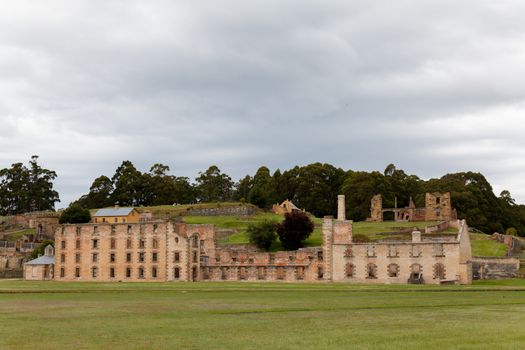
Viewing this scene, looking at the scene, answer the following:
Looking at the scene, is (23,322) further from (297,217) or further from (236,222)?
(236,222)

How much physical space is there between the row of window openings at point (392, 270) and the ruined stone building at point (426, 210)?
38.1m

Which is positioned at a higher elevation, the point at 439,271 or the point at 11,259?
the point at 11,259

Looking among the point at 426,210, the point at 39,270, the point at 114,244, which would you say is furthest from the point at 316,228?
the point at 39,270

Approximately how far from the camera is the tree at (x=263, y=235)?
80375 mm

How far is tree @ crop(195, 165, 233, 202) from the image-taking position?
154 meters

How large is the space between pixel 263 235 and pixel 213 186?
76435 mm

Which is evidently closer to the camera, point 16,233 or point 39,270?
point 39,270

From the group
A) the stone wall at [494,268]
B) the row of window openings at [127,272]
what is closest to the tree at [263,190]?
the row of window openings at [127,272]

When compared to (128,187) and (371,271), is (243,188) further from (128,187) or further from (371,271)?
(371,271)

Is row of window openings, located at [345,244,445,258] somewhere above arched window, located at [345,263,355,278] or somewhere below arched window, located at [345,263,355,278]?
above

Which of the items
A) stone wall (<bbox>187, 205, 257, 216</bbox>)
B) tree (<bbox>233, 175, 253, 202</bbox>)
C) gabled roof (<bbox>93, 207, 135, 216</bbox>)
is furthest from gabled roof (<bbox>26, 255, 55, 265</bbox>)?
tree (<bbox>233, 175, 253, 202</bbox>)

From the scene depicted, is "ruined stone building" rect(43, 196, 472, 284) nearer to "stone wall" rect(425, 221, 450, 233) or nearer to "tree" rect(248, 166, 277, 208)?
"stone wall" rect(425, 221, 450, 233)

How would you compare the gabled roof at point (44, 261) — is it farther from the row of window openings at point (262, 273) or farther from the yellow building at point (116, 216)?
the yellow building at point (116, 216)

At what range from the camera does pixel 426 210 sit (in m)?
106
